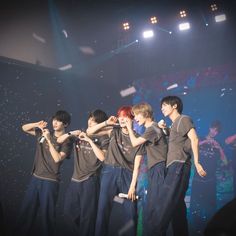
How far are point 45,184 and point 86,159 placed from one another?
62 centimetres

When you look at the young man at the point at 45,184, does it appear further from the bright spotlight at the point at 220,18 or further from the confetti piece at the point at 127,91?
the bright spotlight at the point at 220,18

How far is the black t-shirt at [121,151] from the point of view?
12.6ft

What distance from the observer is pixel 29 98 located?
5395 mm

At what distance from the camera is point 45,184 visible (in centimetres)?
397

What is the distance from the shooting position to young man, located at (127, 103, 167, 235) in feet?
11.4

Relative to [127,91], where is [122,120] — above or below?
below

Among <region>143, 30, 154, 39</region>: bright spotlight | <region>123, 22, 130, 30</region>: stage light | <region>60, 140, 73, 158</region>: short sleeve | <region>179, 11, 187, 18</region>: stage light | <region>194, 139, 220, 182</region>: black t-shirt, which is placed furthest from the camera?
<region>123, 22, 130, 30</region>: stage light

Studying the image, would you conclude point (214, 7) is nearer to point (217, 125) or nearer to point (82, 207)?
point (217, 125)

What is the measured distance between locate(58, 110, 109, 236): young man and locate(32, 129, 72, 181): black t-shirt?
233 millimetres

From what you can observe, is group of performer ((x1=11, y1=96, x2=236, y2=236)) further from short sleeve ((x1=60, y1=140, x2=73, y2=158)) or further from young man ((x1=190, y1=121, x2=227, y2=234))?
young man ((x1=190, y1=121, x2=227, y2=234))

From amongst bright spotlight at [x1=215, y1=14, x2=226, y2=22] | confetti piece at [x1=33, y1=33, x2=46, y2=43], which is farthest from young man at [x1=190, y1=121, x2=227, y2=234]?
confetti piece at [x1=33, y1=33, x2=46, y2=43]

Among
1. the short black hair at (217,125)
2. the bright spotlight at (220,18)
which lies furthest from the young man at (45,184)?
the bright spotlight at (220,18)

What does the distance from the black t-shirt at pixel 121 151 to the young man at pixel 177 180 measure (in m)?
0.49

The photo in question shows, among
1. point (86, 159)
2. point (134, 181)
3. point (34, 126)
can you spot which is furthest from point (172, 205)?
point (34, 126)
